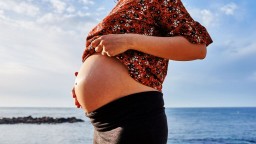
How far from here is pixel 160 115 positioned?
1.45 m

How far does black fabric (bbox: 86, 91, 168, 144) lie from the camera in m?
1.37

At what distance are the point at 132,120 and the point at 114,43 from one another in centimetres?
29

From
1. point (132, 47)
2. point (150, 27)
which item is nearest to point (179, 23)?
point (150, 27)

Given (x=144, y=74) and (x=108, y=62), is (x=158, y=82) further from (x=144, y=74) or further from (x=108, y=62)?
(x=108, y=62)

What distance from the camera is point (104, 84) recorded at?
4.70 ft

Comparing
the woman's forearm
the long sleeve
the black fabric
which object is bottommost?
the black fabric

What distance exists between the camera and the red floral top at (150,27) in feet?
4.91

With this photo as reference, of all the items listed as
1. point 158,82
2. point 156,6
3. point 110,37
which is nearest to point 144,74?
point 158,82

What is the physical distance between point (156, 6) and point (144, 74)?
0.31 m

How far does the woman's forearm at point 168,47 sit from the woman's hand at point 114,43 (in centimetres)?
2

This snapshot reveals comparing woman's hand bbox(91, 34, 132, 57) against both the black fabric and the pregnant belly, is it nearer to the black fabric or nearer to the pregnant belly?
the pregnant belly

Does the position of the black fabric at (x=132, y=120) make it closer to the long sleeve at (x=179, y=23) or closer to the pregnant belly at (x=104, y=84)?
the pregnant belly at (x=104, y=84)

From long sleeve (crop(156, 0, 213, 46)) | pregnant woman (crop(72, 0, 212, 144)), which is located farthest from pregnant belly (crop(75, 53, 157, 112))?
long sleeve (crop(156, 0, 213, 46))

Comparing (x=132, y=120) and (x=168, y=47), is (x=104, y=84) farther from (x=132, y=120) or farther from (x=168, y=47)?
(x=168, y=47)
